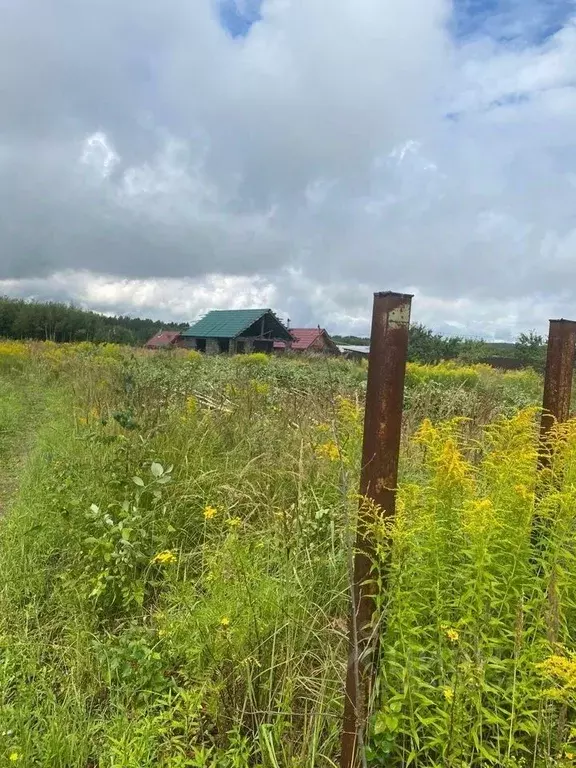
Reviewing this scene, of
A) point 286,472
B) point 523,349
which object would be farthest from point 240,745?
point 523,349

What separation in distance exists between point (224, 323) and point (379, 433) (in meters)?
41.4

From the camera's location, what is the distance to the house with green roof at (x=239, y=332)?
38.7 meters

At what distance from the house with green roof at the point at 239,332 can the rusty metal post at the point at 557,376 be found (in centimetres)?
3505

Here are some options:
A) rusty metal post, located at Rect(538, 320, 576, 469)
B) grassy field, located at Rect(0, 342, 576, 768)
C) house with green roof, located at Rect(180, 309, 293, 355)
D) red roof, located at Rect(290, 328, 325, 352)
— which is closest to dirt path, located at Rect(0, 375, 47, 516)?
grassy field, located at Rect(0, 342, 576, 768)

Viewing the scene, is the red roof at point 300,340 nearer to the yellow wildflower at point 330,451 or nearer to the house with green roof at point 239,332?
the house with green roof at point 239,332

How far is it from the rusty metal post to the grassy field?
96 millimetres

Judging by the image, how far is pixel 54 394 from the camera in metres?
10.9

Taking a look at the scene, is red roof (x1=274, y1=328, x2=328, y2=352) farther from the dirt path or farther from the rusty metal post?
the rusty metal post

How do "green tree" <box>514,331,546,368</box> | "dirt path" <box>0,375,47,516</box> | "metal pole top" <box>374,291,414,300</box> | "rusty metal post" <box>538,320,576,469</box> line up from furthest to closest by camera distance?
"green tree" <box>514,331,546,368</box> < "dirt path" <box>0,375,47,516</box> < "rusty metal post" <box>538,320,576,469</box> < "metal pole top" <box>374,291,414,300</box>

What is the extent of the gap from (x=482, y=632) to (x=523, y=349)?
35.0 metres

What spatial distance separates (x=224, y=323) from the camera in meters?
42.3

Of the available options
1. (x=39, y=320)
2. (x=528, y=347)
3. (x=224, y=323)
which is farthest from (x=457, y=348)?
(x=39, y=320)

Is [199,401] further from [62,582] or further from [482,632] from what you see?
[482,632]

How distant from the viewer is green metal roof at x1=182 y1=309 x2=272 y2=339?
131 feet
